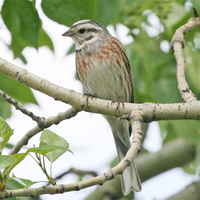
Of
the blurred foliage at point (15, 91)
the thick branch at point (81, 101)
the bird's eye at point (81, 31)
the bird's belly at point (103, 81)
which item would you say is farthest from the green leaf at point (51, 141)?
the bird's eye at point (81, 31)

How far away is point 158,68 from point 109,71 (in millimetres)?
761

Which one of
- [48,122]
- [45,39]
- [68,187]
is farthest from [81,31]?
[68,187]

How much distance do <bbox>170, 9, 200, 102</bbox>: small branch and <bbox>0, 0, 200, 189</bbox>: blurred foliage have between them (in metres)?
0.28

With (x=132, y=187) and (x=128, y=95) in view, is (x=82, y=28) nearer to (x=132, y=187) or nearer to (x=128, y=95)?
(x=128, y=95)

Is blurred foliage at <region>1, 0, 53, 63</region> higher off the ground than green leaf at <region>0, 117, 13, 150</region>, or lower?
higher

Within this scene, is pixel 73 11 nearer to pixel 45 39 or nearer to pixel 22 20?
pixel 22 20

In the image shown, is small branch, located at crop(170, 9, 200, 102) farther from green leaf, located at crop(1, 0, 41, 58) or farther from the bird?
green leaf, located at crop(1, 0, 41, 58)

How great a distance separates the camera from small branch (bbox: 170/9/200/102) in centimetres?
351

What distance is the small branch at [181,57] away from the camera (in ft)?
11.5

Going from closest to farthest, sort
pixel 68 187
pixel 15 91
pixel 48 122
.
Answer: pixel 68 187, pixel 48 122, pixel 15 91

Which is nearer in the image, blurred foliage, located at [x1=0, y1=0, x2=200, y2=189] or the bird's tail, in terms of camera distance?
blurred foliage, located at [x1=0, y1=0, x2=200, y2=189]

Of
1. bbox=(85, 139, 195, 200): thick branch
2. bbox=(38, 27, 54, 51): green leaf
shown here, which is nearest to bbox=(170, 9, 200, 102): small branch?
bbox=(38, 27, 54, 51): green leaf

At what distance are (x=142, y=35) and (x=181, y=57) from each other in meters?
1.74

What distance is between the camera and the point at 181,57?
4.11 meters
